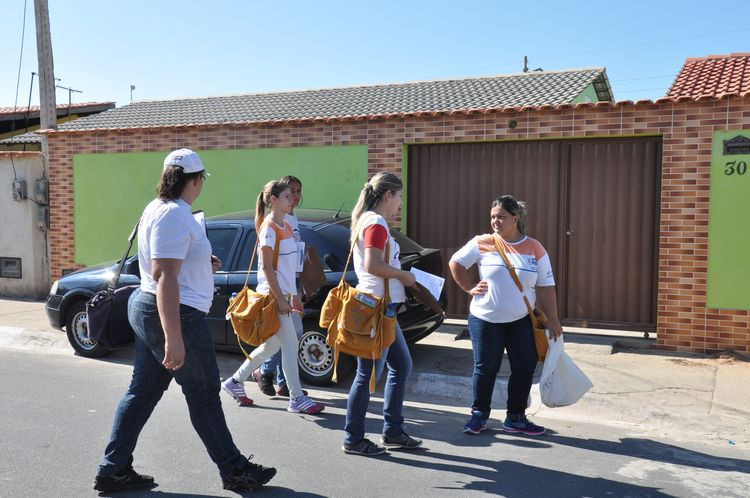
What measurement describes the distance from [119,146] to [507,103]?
5.68m

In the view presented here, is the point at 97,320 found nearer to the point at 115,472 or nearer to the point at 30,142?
the point at 115,472

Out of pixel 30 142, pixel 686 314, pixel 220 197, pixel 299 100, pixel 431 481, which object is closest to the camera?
pixel 431 481

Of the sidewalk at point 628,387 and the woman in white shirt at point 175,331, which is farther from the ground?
the woman in white shirt at point 175,331

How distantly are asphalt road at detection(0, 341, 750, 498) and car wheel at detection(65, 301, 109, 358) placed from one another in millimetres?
1541

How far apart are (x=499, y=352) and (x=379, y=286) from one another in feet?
3.46

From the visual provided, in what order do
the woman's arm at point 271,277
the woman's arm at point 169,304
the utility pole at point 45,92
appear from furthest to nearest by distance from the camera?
the utility pole at point 45,92
the woman's arm at point 271,277
the woman's arm at point 169,304

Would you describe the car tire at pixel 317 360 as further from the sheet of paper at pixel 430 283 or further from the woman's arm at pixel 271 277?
the sheet of paper at pixel 430 283

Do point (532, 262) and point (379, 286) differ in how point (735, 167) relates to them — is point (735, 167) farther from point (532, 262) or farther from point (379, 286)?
point (379, 286)

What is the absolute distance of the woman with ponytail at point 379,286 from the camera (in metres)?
4.20

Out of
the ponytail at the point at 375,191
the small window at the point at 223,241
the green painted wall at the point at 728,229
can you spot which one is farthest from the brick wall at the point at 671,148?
the ponytail at the point at 375,191

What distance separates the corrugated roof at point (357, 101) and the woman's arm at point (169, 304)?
23.3ft

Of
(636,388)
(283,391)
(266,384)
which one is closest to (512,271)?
(636,388)

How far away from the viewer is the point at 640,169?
7.81m

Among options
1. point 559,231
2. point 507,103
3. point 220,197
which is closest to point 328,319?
point 559,231
